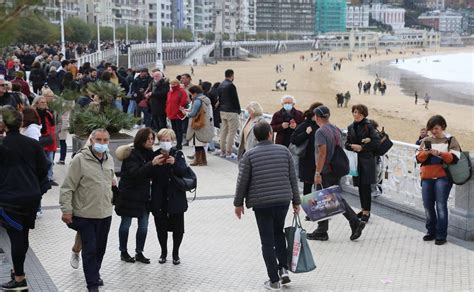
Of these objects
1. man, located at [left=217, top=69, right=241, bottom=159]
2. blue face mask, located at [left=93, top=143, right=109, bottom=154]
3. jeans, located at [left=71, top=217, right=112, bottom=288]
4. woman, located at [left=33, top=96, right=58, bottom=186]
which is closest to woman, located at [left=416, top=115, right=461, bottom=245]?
blue face mask, located at [left=93, top=143, right=109, bottom=154]

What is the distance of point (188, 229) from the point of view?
31.4 ft

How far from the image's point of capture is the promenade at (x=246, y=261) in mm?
7391

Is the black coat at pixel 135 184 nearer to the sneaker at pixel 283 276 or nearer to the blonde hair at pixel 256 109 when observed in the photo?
the sneaker at pixel 283 276

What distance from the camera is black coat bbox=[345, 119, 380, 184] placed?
9359mm

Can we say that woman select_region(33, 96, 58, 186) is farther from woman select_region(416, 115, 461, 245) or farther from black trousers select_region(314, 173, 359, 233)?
woman select_region(416, 115, 461, 245)

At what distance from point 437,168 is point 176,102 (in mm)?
7363

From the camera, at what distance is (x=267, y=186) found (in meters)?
7.00

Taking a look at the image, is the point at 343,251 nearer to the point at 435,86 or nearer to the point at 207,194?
the point at 207,194

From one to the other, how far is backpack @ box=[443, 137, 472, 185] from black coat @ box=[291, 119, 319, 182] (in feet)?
5.32

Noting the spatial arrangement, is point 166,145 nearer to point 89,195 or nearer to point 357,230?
point 89,195

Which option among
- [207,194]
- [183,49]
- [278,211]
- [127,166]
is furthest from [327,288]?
[183,49]

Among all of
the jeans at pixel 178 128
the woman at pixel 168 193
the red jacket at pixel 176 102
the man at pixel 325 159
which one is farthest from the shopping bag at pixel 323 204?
the jeans at pixel 178 128

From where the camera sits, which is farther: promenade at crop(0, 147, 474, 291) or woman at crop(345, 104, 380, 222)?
woman at crop(345, 104, 380, 222)

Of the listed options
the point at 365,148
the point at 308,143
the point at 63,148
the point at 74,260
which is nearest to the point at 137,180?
the point at 74,260
